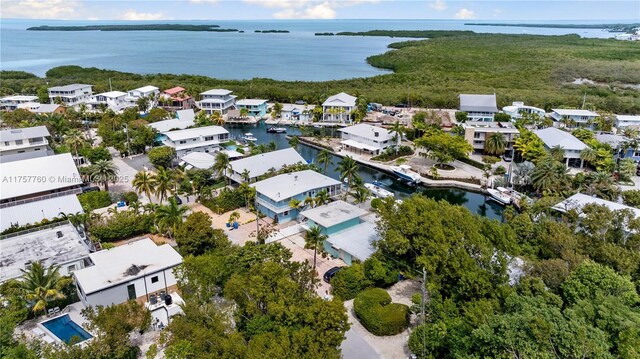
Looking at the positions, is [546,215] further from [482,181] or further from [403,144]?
[403,144]

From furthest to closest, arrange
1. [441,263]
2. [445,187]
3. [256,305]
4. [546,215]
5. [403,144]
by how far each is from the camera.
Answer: [403,144] → [445,187] → [546,215] → [441,263] → [256,305]

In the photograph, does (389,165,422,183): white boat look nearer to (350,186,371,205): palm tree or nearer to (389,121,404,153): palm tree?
(389,121,404,153): palm tree

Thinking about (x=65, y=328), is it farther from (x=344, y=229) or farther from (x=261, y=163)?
(x=261, y=163)

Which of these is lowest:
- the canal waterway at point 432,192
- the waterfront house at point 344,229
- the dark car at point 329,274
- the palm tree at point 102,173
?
the canal waterway at point 432,192

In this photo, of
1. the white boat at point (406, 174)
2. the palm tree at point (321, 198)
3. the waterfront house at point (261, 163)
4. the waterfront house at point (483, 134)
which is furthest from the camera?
the waterfront house at point (483, 134)

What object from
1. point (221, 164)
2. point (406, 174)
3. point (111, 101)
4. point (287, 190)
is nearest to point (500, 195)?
point (406, 174)

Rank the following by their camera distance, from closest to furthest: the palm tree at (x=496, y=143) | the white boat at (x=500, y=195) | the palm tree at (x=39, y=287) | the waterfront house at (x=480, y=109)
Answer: the palm tree at (x=39, y=287)
the white boat at (x=500, y=195)
the palm tree at (x=496, y=143)
the waterfront house at (x=480, y=109)

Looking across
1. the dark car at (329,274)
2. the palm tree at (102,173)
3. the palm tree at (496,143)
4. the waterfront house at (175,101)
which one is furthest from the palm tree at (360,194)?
the waterfront house at (175,101)

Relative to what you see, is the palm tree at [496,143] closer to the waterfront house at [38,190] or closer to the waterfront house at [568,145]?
the waterfront house at [568,145]

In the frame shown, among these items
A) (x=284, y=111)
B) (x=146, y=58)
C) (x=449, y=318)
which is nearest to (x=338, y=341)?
(x=449, y=318)
